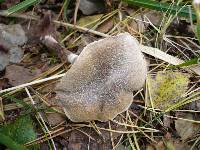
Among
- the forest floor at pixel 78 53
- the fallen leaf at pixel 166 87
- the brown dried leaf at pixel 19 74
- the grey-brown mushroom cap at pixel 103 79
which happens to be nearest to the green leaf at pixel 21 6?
the forest floor at pixel 78 53

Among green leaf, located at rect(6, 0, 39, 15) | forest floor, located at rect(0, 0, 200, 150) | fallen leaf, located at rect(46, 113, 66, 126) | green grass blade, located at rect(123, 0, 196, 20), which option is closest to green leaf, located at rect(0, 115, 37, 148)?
forest floor, located at rect(0, 0, 200, 150)

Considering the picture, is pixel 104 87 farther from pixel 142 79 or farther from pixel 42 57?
pixel 42 57

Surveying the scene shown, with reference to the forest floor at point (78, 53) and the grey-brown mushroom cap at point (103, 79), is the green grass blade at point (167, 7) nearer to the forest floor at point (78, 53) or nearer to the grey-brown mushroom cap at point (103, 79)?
the forest floor at point (78, 53)

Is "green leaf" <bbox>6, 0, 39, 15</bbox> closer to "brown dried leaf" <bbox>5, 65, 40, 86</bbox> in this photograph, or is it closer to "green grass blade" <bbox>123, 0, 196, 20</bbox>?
"brown dried leaf" <bbox>5, 65, 40, 86</bbox>

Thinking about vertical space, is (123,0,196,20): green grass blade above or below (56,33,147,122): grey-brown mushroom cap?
above

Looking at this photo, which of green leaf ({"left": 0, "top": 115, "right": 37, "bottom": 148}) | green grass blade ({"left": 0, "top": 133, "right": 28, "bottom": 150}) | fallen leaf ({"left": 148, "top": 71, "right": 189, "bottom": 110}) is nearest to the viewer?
green grass blade ({"left": 0, "top": 133, "right": 28, "bottom": 150})

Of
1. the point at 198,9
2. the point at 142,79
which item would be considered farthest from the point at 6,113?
the point at 198,9
